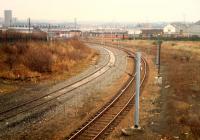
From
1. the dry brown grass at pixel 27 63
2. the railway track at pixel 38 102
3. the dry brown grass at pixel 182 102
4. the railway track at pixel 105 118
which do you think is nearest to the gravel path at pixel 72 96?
the railway track at pixel 38 102

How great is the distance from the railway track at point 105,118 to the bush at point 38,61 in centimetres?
976

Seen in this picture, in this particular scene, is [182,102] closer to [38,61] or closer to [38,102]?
[38,102]

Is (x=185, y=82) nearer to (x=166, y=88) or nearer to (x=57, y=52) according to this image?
(x=166, y=88)

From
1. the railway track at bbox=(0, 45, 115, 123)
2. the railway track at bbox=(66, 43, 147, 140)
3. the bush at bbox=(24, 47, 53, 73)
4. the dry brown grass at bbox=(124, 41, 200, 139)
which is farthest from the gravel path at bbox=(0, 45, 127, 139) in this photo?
the dry brown grass at bbox=(124, 41, 200, 139)

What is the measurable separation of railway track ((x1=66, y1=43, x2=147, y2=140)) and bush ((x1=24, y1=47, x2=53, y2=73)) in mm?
9761

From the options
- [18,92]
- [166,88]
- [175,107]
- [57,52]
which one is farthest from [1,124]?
[57,52]

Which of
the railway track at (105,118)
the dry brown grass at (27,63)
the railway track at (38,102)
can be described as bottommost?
the railway track at (105,118)

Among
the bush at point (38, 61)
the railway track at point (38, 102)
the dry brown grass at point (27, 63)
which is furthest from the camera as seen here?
the bush at point (38, 61)

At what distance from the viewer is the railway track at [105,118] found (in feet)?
54.7

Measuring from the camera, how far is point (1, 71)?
31297mm

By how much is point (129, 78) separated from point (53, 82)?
7779 mm

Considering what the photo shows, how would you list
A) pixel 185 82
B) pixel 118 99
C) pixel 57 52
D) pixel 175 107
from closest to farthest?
pixel 175 107 < pixel 118 99 < pixel 185 82 < pixel 57 52

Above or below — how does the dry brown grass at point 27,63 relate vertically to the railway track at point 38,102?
above

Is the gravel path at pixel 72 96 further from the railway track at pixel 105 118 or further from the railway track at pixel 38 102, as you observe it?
the railway track at pixel 105 118
